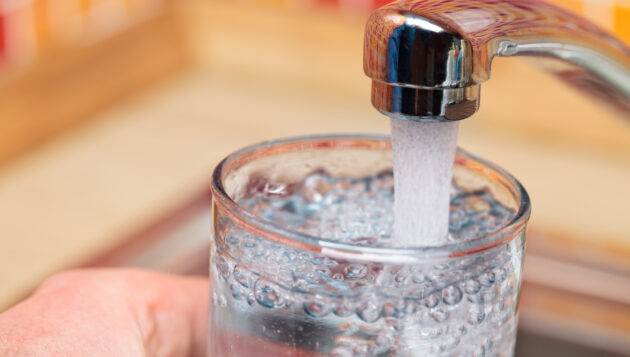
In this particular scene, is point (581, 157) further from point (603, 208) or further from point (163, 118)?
point (163, 118)

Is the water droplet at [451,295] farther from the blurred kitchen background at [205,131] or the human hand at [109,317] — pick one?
the blurred kitchen background at [205,131]

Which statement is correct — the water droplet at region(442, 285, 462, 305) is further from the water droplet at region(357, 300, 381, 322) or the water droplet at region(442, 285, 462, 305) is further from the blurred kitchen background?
the blurred kitchen background

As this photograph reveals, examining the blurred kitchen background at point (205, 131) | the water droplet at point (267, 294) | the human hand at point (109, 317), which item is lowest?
the blurred kitchen background at point (205, 131)

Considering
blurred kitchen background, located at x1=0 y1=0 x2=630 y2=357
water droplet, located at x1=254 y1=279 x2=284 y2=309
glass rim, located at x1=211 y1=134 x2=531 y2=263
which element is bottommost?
blurred kitchen background, located at x1=0 y1=0 x2=630 y2=357

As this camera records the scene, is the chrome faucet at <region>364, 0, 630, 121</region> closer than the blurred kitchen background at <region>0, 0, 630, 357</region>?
Yes

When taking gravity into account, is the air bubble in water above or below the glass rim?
below

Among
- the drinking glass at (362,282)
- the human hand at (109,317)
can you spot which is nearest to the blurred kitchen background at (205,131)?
the human hand at (109,317)

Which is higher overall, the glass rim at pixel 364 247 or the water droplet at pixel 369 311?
the glass rim at pixel 364 247

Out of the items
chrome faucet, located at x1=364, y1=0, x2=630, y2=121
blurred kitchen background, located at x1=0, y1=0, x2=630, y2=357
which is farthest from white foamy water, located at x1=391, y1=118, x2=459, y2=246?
blurred kitchen background, located at x1=0, y1=0, x2=630, y2=357
